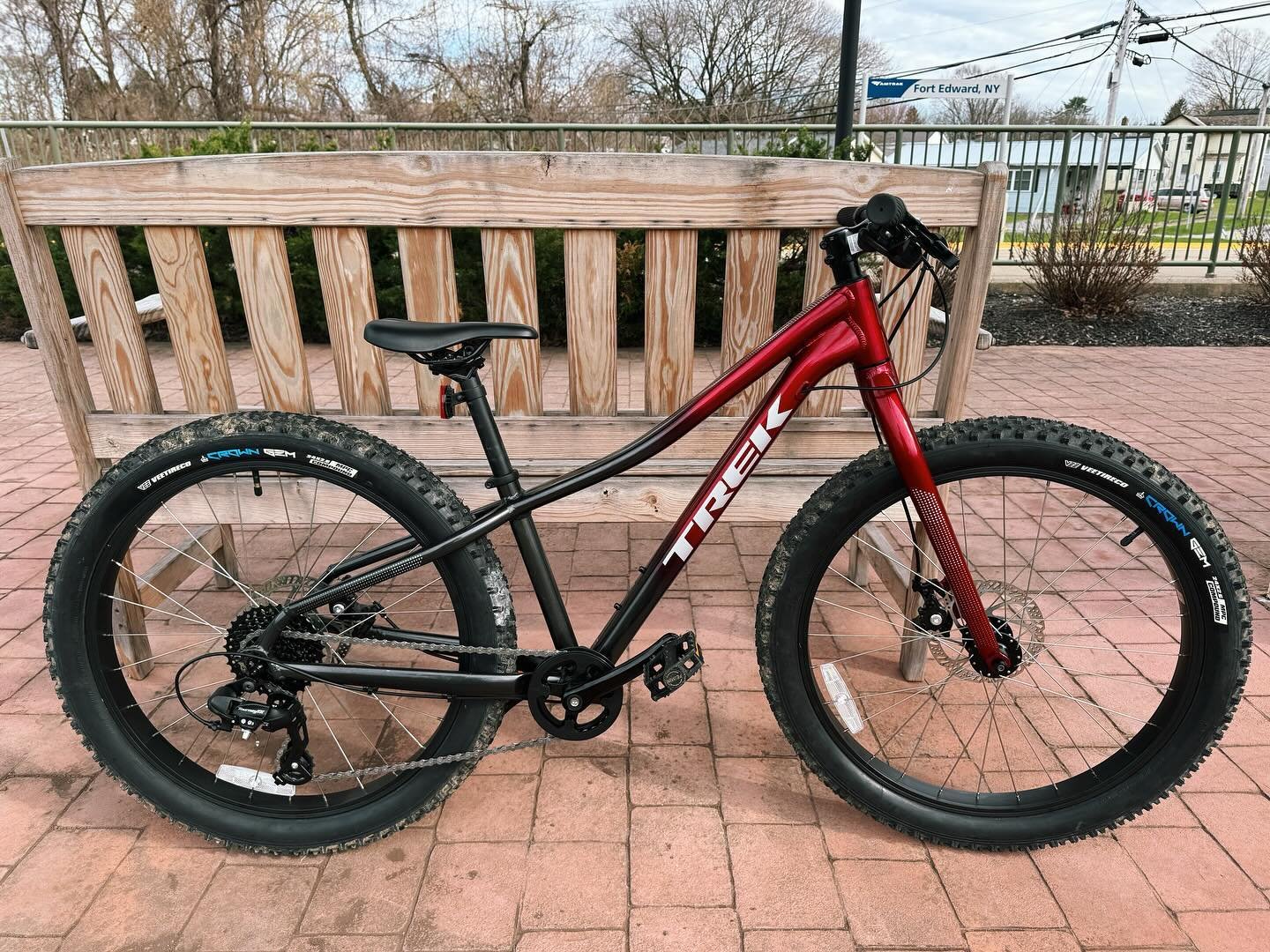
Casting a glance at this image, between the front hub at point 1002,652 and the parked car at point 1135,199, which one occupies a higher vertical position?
the parked car at point 1135,199

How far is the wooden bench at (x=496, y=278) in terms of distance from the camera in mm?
1900

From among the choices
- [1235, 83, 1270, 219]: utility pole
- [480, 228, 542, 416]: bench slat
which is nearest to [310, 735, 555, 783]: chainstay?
[480, 228, 542, 416]: bench slat

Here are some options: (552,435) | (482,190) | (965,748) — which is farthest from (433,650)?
(965,748)

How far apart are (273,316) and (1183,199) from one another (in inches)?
422

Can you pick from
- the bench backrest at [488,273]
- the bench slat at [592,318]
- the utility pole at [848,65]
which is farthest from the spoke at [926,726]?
the utility pole at [848,65]

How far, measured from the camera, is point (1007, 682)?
8.02ft

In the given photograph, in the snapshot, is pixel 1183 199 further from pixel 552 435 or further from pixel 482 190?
pixel 482 190

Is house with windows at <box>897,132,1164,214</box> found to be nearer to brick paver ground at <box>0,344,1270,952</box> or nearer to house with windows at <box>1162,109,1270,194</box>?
house with windows at <box>1162,109,1270,194</box>

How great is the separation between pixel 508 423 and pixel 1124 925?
181 cm

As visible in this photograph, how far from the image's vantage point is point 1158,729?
5.83ft

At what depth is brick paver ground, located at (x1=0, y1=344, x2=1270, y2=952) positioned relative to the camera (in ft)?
5.40

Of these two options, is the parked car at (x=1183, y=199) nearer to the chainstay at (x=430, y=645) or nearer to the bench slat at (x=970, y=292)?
the bench slat at (x=970, y=292)

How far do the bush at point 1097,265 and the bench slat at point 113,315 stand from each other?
8133mm

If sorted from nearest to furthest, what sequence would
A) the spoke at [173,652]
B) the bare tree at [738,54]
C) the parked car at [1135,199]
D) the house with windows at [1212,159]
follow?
1. the spoke at [173,652]
2. the parked car at [1135,199]
3. the house with windows at [1212,159]
4. the bare tree at [738,54]
